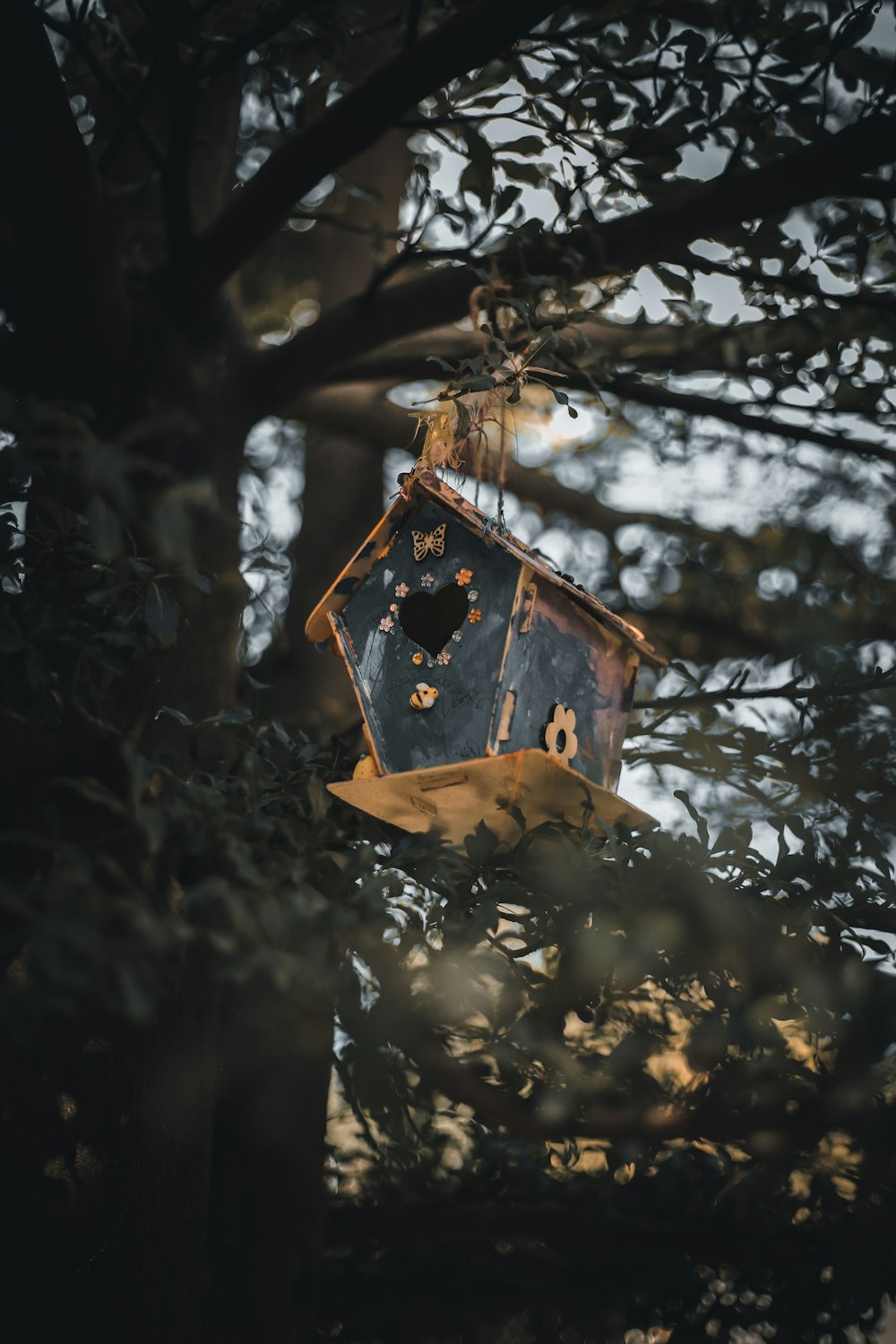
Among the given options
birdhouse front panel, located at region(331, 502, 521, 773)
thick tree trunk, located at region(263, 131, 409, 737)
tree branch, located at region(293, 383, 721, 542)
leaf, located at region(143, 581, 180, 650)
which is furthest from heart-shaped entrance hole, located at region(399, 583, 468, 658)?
tree branch, located at region(293, 383, 721, 542)

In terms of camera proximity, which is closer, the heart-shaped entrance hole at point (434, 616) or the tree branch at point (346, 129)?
the tree branch at point (346, 129)

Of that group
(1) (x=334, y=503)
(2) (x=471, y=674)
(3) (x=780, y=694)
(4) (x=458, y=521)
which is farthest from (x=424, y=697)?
(1) (x=334, y=503)

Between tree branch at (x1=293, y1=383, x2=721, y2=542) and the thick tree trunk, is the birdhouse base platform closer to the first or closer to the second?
the thick tree trunk

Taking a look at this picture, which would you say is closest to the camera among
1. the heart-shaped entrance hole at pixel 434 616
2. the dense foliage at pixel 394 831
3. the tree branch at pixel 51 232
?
the dense foliage at pixel 394 831

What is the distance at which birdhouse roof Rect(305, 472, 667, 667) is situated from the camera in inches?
97.6

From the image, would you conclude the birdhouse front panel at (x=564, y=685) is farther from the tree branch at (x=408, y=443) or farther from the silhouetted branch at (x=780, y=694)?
the tree branch at (x=408, y=443)

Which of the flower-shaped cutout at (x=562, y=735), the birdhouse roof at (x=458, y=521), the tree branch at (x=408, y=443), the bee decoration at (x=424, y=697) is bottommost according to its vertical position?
the flower-shaped cutout at (x=562, y=735)

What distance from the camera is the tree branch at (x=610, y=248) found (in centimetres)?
259

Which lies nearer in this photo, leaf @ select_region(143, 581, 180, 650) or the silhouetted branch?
leaf @ select_region(143, 581, 180, 650)

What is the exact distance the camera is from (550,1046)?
189 centimetres

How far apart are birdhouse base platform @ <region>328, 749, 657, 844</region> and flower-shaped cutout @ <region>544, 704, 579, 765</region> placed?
0.36 ft

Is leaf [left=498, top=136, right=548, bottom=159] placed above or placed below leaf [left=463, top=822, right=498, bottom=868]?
above

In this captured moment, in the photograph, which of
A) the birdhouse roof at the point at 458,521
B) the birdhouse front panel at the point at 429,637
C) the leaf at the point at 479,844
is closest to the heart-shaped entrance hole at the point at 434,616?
the birdhouse front panel at the point at 429,637

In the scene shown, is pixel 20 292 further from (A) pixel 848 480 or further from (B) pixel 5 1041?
(A) pixel 848 480
